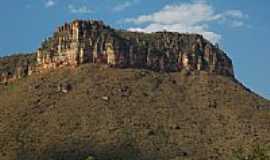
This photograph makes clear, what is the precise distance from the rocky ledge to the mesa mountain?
0.53 ft

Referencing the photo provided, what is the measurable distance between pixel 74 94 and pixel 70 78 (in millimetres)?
7110

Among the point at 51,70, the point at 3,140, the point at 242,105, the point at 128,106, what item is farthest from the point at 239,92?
the point at 3,140

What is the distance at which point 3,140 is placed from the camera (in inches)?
4631

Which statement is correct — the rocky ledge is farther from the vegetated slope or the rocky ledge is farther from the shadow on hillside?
the shadow on hillside

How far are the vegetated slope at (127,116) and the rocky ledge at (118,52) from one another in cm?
281

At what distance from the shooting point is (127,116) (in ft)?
420

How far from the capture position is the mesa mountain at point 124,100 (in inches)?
4578

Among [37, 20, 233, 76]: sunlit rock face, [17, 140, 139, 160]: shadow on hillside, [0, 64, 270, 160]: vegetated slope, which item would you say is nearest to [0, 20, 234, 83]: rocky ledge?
[37, 20, 233, 76]: sunlit rock face

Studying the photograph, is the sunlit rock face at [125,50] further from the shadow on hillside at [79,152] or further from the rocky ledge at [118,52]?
the shadow on hillside at [79,152]

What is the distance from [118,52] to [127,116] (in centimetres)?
2238

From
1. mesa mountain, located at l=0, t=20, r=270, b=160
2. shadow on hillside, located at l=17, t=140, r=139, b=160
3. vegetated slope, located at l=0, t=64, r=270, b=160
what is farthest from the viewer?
mesa mountain, located at l=0, t=20, r=270, b=160

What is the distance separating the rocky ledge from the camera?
14875cm

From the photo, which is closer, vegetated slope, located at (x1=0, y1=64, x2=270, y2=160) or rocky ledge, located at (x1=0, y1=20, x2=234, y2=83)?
vegetated slope, located at (x1=0, y1=64, x2=270, y2=160)

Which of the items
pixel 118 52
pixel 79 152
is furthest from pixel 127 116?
pixel 118 52
